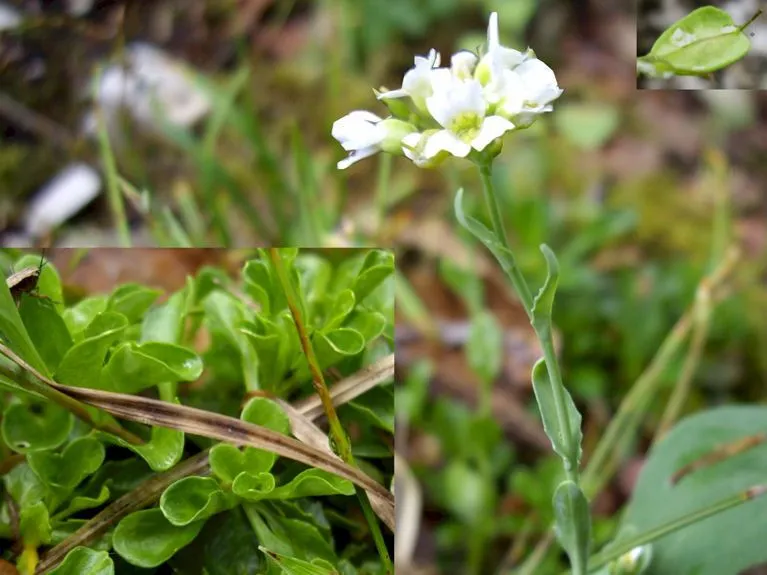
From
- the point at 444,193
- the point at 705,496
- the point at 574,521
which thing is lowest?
the point at 444,193

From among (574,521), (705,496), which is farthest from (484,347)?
(574,521)

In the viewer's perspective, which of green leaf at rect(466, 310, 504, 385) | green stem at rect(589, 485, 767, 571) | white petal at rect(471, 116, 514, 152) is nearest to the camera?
white petal at rect(471, 116, 514, 152)

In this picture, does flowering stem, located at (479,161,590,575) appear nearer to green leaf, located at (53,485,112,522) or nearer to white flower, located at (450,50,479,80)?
white flower, located at (450,50,479,80)

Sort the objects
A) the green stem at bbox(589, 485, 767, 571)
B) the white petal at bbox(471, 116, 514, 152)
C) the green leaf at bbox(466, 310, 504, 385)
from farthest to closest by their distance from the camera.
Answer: the green leaf at bbox(466, 310, 504, 385) < the green stem at bbox(589, 485, 767, 571) < the white petal at bbox(471, 116, 514, 152)

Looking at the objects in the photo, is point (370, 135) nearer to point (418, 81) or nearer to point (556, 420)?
point (418, 81)

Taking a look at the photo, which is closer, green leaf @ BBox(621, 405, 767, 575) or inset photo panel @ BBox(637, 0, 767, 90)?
inset photo panel @ BBox(637, 0, 767, 90)

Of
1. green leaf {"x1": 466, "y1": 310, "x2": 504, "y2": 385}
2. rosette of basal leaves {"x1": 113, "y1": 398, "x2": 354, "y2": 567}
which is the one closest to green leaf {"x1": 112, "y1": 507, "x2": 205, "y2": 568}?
rosette of basal leaves {"x1": 113, "y1": 398, "x2": 354, "y2": 567}
